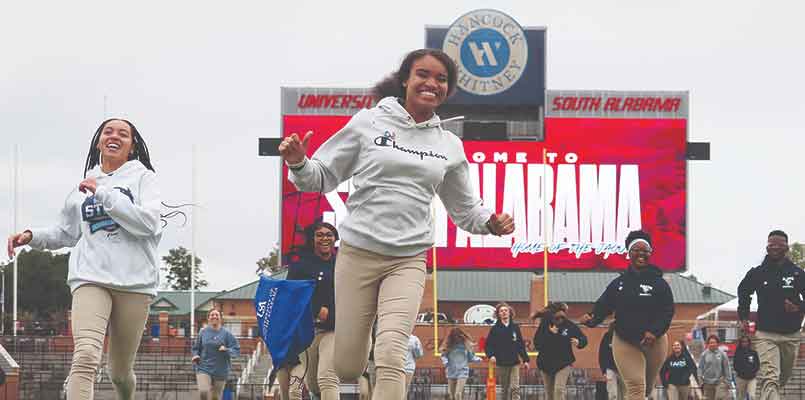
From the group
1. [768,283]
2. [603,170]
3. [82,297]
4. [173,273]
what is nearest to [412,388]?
[603,170]

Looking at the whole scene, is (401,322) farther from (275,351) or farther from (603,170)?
(603,170)

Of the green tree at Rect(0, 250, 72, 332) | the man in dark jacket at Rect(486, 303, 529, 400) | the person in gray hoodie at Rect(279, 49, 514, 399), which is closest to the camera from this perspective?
the person in gray hoodie at Rect(279, 49, 514, 399)

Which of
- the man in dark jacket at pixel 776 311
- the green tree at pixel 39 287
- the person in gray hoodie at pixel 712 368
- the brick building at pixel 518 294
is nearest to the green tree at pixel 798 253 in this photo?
the brick building at pixel 518 294

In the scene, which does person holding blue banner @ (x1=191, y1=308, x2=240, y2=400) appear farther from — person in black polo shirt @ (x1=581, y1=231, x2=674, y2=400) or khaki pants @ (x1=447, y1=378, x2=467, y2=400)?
person in black polo shirt @ (x1=581, y1=231, x2=674, y2=400)

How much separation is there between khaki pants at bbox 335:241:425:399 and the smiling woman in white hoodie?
157 centimetres

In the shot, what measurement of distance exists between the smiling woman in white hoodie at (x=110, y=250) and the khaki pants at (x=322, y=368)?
2.54 metres

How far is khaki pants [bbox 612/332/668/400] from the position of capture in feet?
41.6

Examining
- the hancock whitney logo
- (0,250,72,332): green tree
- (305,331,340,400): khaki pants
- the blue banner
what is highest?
the hancock whitney logo

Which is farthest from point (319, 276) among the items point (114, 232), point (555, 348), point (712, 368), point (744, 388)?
point (712, 368)

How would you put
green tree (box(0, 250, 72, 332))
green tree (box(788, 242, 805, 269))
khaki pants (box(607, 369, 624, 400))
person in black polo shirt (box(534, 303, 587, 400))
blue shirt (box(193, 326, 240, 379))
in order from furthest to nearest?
green tree (box(0, 250, 72, 332)) → green tree (box(788, 242, 805, 269)) → blue shirt (box(193, 326, 240, 379)) → person in black polo shirt (box(534, 303, 587, 400)) → khaki pants (box(607, 369, 624, 400))

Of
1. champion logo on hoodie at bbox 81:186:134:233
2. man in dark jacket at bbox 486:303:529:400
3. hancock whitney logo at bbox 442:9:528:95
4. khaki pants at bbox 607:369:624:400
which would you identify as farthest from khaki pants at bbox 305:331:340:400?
hancock whitney logo at bbox 442:9:528:95

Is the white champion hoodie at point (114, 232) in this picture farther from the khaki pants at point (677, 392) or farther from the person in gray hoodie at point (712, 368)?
the person in gray hoodie at point (712, 368)

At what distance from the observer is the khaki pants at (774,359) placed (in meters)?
14.0

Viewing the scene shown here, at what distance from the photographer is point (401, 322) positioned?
736 cm
